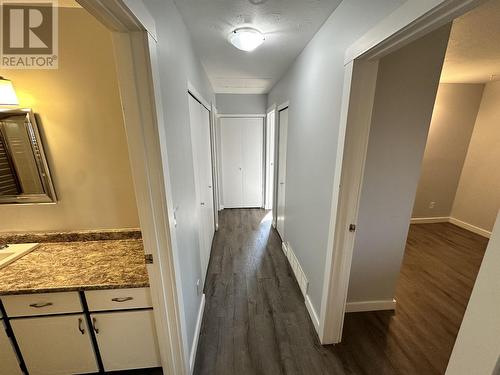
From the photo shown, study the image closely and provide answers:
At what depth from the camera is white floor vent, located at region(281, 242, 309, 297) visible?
1988 millimetres

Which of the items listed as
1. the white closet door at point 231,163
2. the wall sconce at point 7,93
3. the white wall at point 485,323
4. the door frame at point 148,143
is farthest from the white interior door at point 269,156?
the white wall at point 485,323

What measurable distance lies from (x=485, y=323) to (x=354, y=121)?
97 centimetres

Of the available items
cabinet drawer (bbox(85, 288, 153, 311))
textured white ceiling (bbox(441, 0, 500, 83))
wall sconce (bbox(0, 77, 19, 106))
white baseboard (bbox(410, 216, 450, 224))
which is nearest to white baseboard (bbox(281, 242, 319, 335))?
cabinet drawer (bbox(85, 288, 153, 311))

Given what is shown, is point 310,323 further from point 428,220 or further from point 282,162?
point 428,220

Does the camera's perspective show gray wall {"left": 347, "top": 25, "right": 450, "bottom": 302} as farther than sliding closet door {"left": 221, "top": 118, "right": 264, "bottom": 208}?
No

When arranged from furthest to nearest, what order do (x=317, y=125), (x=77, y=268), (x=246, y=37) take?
(x=317, y=125) → (x=246, y=37) → (x=77, y=268)

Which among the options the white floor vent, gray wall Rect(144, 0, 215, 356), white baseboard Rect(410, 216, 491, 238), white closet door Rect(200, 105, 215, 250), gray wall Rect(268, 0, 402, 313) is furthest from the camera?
white baseboard Rect(410, 216, 491, 238)

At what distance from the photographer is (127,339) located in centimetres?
125

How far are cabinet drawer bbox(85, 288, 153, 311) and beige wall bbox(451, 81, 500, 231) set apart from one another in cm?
473

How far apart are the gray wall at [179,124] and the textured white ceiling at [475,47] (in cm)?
189

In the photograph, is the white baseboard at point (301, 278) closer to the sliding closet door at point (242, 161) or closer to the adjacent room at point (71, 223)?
the adjacent room at point (71, 223)

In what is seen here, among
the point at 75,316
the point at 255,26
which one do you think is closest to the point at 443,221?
the point at 255,26

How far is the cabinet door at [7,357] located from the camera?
3.76ft

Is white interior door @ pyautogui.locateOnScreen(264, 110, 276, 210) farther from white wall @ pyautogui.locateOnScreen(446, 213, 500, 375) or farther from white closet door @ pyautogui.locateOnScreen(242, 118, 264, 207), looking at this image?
white wall @ pyautogui.locateOnScreen(446, 213, 500, 375)
